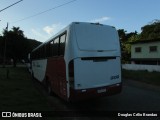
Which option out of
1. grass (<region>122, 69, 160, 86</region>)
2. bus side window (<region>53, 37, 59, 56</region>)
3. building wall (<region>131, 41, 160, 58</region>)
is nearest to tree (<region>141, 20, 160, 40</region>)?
building wall (<region>131, 41, 160, 58</region>)

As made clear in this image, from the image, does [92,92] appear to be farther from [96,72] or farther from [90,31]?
[90,31]

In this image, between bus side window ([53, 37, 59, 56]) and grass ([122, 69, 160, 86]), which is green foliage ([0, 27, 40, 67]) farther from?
bus side window ([53, 37, 59, 56])

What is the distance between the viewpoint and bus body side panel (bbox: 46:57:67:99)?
11641mm

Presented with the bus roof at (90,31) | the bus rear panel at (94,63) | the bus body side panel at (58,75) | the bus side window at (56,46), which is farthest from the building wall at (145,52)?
the bus roof at (90,31)

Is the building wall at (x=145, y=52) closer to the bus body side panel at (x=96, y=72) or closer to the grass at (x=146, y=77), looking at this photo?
the grass at (x=146, y=77)

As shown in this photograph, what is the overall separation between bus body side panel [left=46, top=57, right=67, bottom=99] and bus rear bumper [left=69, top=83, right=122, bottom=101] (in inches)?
33.7

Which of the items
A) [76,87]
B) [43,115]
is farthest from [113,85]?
[43,115]

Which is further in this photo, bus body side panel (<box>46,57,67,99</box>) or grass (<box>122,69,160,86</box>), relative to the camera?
grass (<box>122,69,160,86</box>)

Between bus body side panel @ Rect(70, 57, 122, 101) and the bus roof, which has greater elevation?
the bus roof

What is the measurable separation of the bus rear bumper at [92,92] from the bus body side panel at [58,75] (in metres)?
0.86

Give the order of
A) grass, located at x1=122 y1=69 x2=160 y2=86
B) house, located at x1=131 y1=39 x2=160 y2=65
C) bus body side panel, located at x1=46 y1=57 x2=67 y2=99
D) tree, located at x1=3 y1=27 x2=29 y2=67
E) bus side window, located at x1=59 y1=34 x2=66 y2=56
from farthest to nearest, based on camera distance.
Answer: tree, located at x1=3 y1=27 x2=29 y2=67 < house, located at x1=131 y1=39 x2=160 y2=65 < grass, located at x1=122 y1=69 x2=160 y2=86 < bus side window, located at x1=59 y1=34 x2=66 y2=56 < bus body side panel, located at x1=46 y1=57 x2=67 y2=99

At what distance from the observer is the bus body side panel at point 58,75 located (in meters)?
11.6

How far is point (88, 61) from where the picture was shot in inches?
436

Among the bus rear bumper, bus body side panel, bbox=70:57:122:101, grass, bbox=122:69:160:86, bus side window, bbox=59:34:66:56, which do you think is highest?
bus side window, bbox=59:34:66:56
